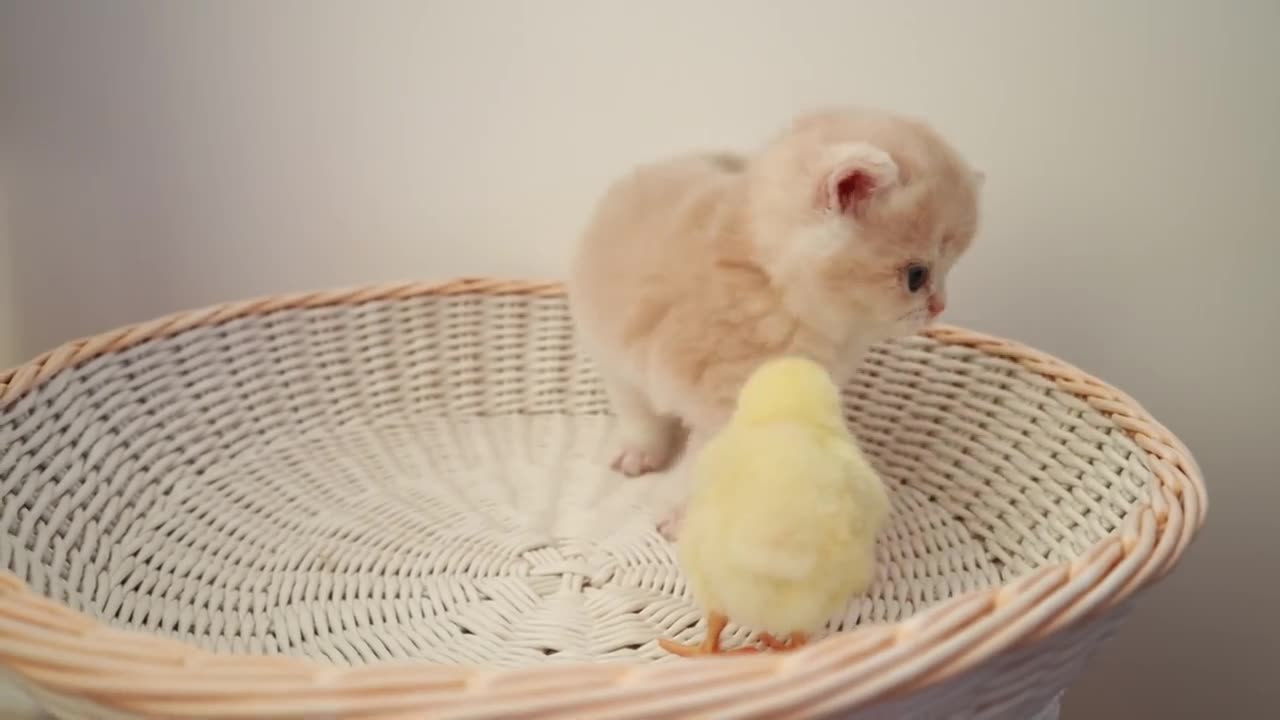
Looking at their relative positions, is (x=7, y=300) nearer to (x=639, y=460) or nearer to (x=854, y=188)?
(x=639, y=460)

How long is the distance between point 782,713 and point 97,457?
74 centimetres

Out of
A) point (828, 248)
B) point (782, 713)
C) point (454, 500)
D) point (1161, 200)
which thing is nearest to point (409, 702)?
point (782, 713)

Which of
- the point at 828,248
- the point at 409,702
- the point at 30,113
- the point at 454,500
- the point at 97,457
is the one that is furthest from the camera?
the point at 30,113

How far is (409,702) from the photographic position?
380 mm

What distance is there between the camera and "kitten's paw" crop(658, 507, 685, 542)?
87cm

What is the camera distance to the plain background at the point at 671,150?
1.00 m

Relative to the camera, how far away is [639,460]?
1.01 metres

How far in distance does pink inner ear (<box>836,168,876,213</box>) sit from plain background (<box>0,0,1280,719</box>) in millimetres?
460

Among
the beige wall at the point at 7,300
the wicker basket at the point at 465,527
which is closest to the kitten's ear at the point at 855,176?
the wicker basket at the point at 465,527

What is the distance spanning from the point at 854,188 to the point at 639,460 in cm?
46

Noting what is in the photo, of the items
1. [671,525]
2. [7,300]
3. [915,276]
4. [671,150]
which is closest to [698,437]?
[671,525]

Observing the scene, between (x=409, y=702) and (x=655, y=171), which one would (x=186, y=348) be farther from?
(x=409, y=702)

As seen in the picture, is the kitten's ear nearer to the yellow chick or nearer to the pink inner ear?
the pink inner ear

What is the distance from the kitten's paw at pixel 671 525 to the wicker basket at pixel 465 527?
0.02 m
